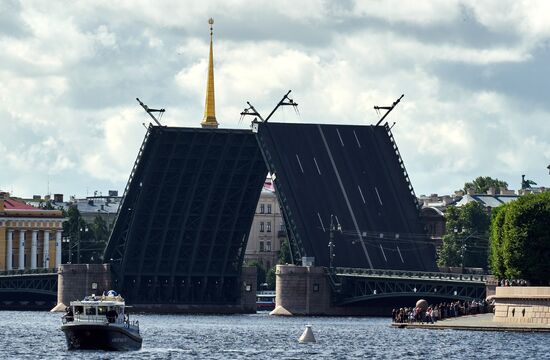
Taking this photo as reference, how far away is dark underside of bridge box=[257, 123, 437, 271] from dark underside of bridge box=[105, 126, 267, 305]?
204 centimetres

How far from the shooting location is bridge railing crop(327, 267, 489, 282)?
129 meters

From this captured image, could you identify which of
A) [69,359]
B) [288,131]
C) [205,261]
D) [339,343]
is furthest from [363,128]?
[69,359]

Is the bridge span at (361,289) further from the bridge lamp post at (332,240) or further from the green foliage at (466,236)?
the green foliage at (466,236)

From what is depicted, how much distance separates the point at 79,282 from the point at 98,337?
2140 inches

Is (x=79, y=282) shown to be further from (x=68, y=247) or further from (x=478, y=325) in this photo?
(x=478, y=325)

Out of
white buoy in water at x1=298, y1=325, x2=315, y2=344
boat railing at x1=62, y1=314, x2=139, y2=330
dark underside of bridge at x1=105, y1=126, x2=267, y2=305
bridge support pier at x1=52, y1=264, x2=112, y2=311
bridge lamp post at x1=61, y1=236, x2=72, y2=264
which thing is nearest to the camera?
boat railing at x1=62, y1=314, x2=139, y2=330

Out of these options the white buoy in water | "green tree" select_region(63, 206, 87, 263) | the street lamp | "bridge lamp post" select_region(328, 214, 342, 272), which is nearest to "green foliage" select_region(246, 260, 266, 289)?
the street lamp

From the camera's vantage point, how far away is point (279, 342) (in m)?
97.9

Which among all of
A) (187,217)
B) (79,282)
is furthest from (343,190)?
(79,282)

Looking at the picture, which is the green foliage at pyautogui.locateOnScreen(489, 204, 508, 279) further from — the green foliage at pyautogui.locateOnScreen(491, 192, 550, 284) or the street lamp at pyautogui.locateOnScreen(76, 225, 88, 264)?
the street lamp at pyautogui.locateOnScreen(76, 225, 88, 264)

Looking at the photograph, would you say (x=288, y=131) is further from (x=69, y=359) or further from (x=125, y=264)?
(x=69, y=359)

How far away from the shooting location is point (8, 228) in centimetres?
16275

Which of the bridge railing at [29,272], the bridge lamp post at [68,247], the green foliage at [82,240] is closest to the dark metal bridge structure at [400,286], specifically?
the bridge railing at [29,272]

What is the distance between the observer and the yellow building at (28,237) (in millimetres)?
162500
